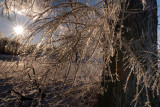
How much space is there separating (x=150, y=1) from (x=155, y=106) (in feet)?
5.50

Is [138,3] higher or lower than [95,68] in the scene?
higher

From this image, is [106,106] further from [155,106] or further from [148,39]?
[148,39]

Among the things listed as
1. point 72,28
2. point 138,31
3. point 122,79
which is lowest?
point 122,79

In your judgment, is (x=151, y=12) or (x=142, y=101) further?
(x=151, y=12)

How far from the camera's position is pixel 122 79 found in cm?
187

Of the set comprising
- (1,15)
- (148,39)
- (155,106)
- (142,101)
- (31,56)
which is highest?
(1,15)

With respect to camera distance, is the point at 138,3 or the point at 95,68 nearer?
the point at 138,3

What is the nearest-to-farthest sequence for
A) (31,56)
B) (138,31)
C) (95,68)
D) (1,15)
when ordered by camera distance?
1. (31,56)
2. (138,31)
3. (1,15)
4. (95,68)

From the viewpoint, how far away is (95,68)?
2.66m

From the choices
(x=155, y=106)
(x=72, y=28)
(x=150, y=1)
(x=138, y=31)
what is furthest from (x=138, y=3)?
(x=155, y=106)

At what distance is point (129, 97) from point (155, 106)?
53 centimetres

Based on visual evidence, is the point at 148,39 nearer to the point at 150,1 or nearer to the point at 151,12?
the point at 151,12

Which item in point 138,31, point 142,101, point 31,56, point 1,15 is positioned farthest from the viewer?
point 1,15

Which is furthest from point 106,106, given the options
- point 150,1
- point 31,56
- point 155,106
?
point 150,1
